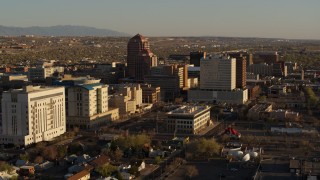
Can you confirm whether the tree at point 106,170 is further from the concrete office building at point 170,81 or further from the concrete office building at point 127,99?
the concrete office building at point 170,81

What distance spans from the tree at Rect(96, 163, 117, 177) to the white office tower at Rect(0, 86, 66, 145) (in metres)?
7.81

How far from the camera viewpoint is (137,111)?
4206 centimetres

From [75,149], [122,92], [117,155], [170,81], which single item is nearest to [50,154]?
[75,149]

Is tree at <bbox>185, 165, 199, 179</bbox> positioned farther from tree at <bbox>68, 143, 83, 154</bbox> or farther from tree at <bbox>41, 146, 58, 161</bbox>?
tree at <bbox>41, 146, 58, 161</bbox>

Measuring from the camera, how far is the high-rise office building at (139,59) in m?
56.3

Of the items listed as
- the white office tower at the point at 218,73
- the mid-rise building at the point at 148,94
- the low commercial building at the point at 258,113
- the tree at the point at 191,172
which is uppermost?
the white office tower at the point at 218,73

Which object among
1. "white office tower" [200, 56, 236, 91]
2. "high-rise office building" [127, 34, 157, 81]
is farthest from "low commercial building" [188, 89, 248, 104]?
"high-rise office building" [127, 34, 157, 81]

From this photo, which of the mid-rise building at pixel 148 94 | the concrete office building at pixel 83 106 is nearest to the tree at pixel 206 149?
the concrete office building at pixel 83 106

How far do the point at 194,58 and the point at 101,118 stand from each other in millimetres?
31036

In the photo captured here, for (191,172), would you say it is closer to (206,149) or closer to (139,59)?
(206,149)

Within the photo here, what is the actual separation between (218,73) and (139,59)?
478 inches

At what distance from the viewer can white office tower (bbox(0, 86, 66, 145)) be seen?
2916 cm

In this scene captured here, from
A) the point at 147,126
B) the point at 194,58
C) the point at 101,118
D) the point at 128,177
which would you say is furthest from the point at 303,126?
the point at 194,58

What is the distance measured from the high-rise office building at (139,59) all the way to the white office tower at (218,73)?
995 cm
